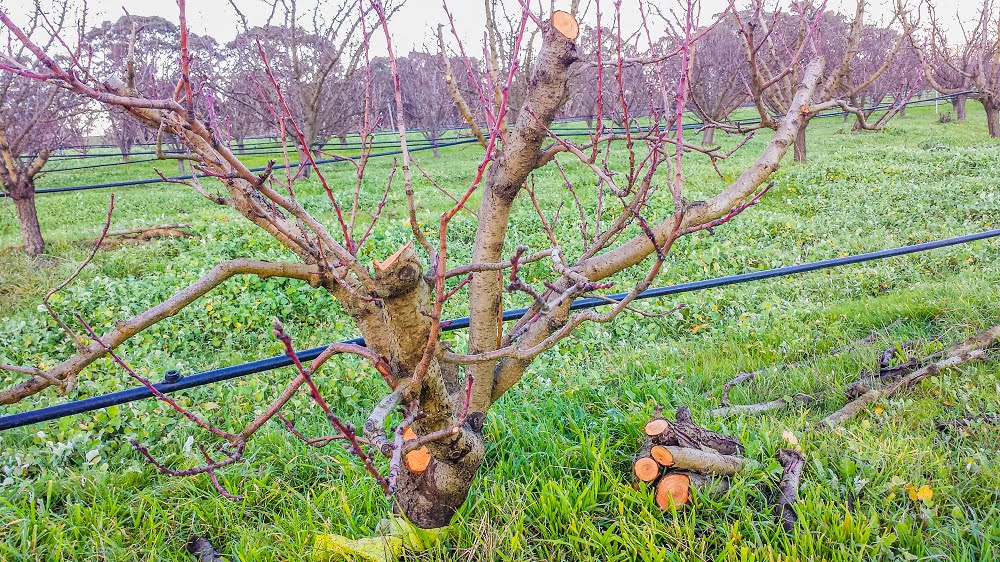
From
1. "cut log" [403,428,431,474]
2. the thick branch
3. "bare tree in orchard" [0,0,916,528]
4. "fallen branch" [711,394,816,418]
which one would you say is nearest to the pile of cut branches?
"fallen branch" [711,394,816,418]

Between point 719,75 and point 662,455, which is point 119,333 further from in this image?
point 719,75

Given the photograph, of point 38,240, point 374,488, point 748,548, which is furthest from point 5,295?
point 748,548

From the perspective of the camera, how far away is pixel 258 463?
2758mm

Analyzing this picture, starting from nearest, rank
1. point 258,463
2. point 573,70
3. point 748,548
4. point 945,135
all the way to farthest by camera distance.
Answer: point 573,70, point 748,548, point 258,463, point 945,135

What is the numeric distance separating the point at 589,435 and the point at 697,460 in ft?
2.02

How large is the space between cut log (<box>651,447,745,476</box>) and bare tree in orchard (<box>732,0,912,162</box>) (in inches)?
49.5

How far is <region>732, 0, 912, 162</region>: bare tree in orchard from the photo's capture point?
2.38 metres

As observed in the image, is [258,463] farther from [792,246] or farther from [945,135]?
[945,135]

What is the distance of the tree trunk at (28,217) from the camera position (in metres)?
7.24

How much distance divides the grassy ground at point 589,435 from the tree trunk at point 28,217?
1062 mm

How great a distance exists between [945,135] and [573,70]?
2006cm

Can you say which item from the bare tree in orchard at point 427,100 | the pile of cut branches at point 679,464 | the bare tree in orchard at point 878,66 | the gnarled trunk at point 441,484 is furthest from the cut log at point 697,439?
the bare tree in orchard at point 878,66

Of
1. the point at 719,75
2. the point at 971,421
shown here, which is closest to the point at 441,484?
the point at 971,421

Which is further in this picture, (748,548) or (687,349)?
(687,349)
